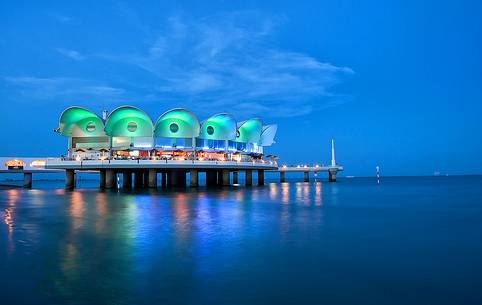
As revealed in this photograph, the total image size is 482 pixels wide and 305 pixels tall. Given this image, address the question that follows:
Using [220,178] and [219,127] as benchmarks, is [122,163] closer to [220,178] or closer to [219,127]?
[219,127]

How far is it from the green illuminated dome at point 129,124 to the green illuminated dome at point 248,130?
16.9 m

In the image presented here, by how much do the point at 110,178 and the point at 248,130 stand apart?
23736 millimetres

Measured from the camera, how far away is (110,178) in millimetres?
51000

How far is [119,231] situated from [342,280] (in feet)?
33.1

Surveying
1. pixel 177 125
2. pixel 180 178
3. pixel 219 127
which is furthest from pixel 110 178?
pixel 219 127

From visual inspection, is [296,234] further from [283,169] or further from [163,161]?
[283,169]

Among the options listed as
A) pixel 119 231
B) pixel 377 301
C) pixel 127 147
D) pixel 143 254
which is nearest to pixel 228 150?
pixel 127 147

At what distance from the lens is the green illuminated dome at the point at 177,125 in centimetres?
5059

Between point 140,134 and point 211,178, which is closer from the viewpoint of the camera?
point 140,134

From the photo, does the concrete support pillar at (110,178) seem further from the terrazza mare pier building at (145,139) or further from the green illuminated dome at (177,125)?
the green illuminated dome at (177,125)

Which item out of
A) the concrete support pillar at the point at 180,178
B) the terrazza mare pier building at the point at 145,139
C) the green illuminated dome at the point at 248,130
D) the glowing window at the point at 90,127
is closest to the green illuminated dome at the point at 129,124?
the terrazza mare pier building at the point at 145,139

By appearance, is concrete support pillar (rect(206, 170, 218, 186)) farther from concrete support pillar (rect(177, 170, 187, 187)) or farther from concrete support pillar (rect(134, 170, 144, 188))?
concrete support pillar (rect(134, 170, 144, 188))

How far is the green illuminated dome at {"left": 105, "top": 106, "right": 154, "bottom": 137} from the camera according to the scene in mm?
49125

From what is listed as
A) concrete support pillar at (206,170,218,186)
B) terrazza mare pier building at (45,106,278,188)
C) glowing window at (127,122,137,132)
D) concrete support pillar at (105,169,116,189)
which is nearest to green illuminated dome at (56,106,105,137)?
terrazza mare pier building at (45,106,278,188)
